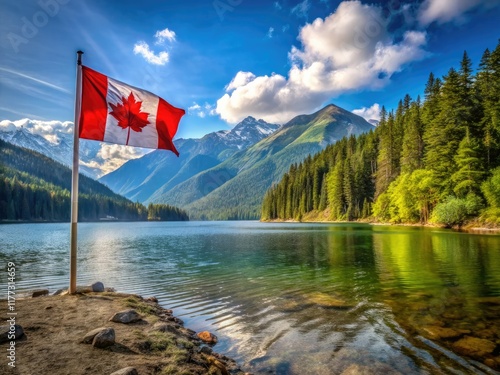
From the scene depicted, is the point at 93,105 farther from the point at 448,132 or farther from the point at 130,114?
the point at 448,132

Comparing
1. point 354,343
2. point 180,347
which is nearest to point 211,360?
point 180,347

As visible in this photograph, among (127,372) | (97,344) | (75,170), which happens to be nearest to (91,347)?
(97,344)

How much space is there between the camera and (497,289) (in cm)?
1695

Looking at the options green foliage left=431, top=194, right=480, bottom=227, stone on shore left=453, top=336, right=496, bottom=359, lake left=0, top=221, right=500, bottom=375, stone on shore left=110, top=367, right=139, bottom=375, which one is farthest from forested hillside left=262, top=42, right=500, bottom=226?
stone on shore left=110, top=367, right=139, bottom=375

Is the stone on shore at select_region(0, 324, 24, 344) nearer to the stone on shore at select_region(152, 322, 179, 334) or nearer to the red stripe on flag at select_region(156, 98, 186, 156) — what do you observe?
the stone on shore at select_region(152, 322, 179, 334)

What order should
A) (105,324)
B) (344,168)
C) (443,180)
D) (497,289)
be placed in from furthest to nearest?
(344,168)
(443,180)
(497,289)
(105,324)

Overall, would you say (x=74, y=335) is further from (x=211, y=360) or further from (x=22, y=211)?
(x=22, y=211)

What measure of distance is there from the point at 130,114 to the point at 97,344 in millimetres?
9276

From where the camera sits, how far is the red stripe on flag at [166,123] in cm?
1409

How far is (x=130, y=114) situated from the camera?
43.9 ft

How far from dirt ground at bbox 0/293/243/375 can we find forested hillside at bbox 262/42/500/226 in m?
64.2

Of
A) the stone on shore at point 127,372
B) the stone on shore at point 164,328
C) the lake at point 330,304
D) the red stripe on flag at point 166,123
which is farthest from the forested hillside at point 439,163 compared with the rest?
the stone on shore at point 127,372

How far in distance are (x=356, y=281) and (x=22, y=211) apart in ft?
711

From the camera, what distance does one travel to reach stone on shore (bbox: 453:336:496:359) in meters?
9.04
